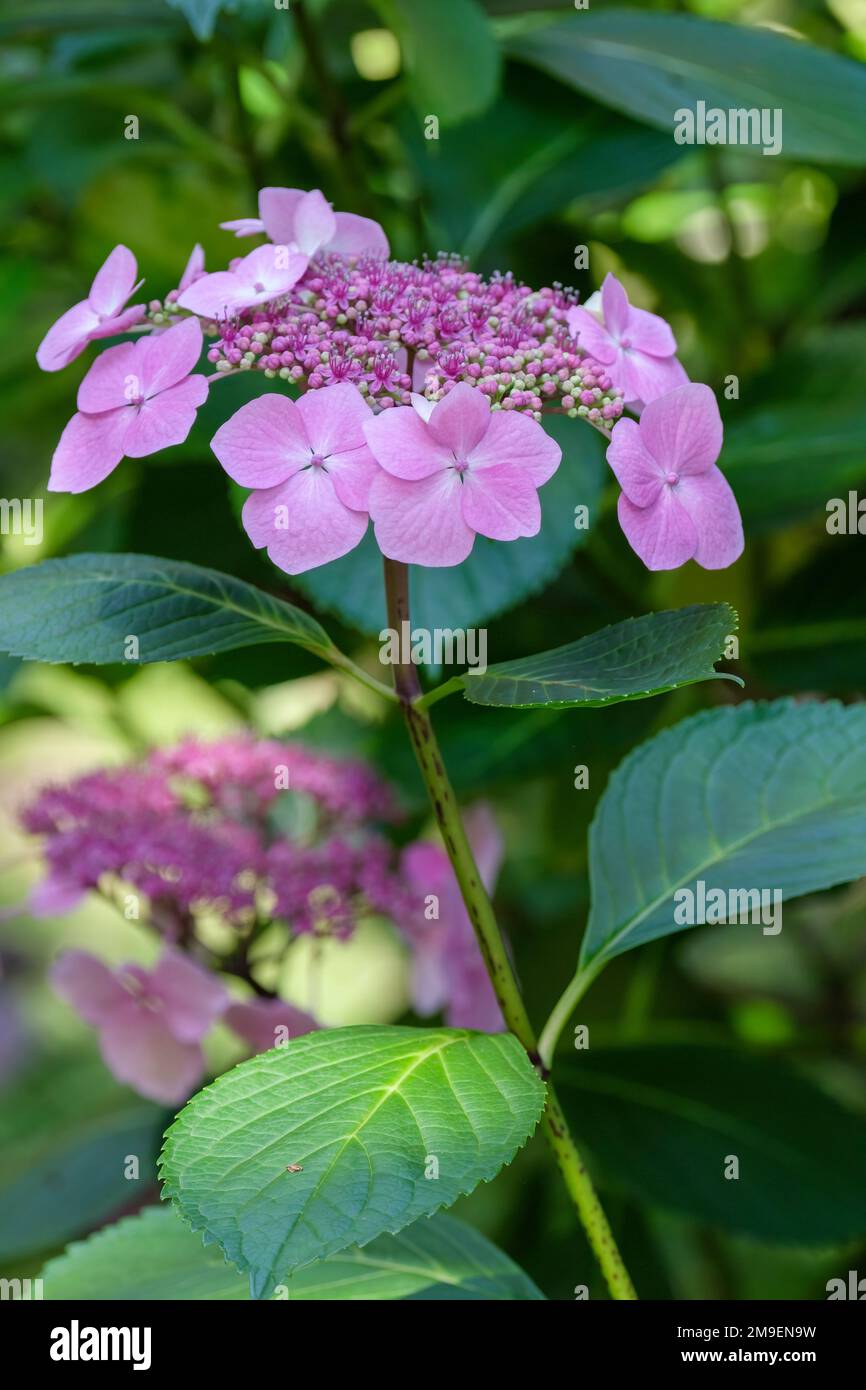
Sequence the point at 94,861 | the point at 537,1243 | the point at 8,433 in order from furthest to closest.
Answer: the point at 8,433 → the point at 537,1243 → the point at 94,861

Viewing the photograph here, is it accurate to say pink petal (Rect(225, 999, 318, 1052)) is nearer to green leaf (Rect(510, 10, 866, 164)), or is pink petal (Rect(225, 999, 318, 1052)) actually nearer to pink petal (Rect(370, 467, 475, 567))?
pink petal (Rect(370, 467, 475, 567))

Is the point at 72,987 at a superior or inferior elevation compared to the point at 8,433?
inferior

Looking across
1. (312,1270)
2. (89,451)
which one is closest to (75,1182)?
(312,1270)

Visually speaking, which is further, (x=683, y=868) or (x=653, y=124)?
(x=653, y=124)

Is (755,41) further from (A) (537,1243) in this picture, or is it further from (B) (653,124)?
(A) (537,1243)

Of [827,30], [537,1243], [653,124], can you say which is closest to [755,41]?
[653,124]

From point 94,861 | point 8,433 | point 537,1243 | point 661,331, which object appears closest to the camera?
point 661,331

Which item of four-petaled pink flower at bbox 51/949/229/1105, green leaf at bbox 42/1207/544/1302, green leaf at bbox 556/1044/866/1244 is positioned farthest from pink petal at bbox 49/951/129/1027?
green leaf at bbox 556/1044/866/1244
